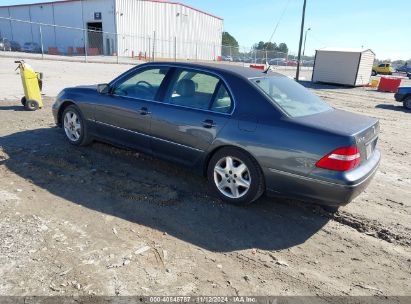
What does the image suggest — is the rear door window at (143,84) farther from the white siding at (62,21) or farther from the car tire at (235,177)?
the white siding at (62,21)

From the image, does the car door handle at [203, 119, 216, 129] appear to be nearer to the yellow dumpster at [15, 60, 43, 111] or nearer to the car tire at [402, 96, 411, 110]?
the yellow dumpster at [15, 60, 43, 111]

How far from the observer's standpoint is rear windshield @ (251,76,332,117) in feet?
12.5

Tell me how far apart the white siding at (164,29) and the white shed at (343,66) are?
62.3 feet

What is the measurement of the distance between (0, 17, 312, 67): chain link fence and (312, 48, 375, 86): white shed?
13.4 meters

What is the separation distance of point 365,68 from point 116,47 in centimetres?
2581

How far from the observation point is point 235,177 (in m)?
3.88

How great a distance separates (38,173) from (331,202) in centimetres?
377

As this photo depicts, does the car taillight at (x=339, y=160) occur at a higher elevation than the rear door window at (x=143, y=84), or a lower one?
lower

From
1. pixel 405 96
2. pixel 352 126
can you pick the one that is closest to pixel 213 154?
pixel 352 126

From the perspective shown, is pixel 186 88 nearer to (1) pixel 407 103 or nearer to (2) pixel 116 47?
(1) pixel 407 103

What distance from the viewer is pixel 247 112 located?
12.3ft

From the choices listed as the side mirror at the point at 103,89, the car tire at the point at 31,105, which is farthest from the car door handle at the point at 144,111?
the car tire at the point at 31,105

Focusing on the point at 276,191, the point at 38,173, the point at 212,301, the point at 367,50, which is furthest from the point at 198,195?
the point at 367,50

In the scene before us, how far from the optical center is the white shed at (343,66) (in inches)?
962
